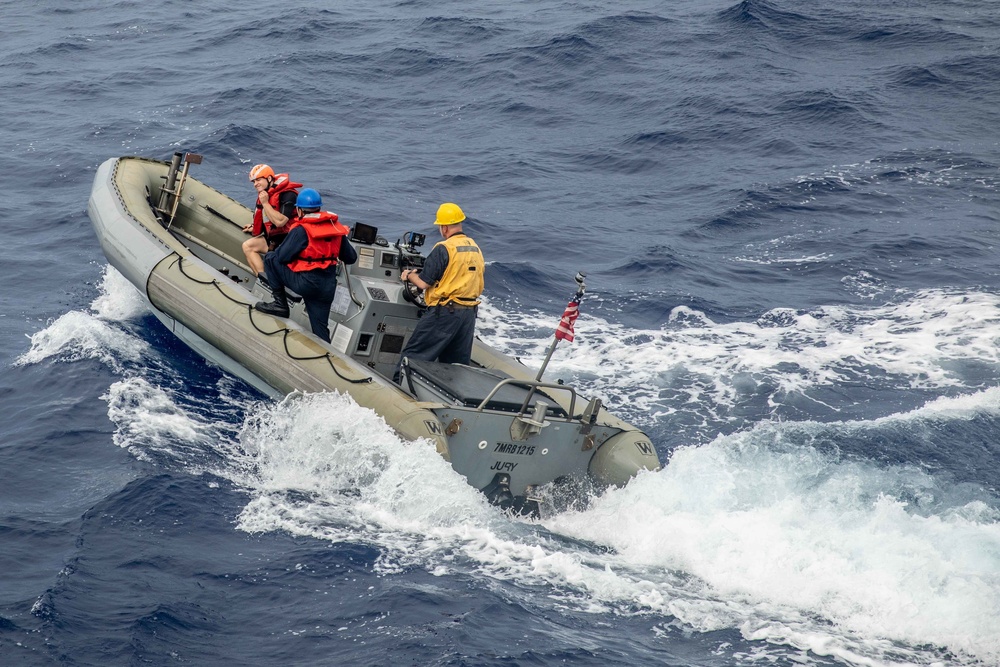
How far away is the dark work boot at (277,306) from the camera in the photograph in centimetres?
1012

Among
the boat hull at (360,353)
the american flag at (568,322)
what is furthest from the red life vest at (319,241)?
the american flag at (568,322)

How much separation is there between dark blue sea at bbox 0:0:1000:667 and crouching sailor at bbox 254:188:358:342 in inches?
42.3

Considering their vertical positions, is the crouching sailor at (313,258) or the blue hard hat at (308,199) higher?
the blue hard hat at (308,199)

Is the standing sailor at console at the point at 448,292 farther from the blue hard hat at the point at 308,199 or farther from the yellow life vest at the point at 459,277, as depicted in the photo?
the blue hard hat at the point at 308,199

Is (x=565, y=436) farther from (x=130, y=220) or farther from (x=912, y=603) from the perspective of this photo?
(x=130, y=220)

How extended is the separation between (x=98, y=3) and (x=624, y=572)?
73.9ft

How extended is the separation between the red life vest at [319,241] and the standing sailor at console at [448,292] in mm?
657

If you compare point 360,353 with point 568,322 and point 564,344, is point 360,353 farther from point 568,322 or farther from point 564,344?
point 564,344

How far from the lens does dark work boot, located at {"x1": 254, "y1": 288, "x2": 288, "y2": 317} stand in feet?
33.2

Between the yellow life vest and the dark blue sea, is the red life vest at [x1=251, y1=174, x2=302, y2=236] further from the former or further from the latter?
the yellow life vest

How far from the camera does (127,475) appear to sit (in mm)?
8547

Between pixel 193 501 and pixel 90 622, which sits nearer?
pixel 90 622

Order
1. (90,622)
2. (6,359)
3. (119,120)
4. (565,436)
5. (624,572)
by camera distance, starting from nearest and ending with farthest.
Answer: (90,622) < (624,572) < (565,436) < (6,359) < (119,120)

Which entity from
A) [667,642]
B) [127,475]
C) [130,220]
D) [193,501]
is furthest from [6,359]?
[667,642]
